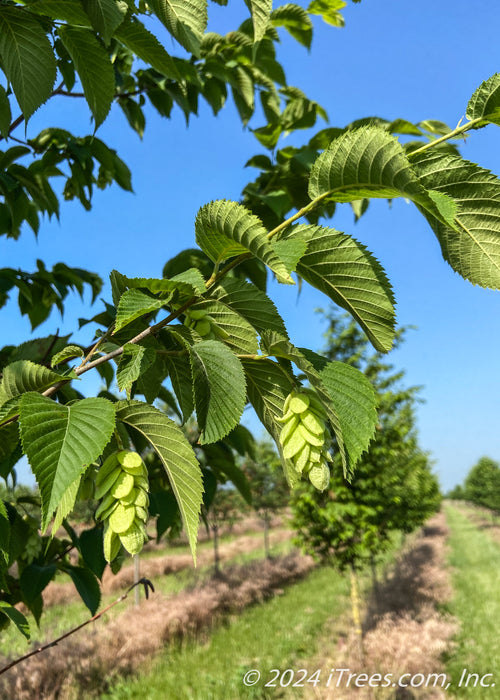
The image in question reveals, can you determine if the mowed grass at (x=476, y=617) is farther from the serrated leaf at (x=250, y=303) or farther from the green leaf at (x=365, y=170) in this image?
the green leaf at (x=365, y=170)

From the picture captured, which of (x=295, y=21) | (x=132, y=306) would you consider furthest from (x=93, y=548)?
(x=295, y=21)

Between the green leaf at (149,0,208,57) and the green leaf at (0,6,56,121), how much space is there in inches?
8.8

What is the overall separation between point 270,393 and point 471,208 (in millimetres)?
382

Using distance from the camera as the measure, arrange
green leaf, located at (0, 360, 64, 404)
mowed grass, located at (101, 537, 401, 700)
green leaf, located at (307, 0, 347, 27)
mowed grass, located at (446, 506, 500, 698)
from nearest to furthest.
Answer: green leaf, located at (0, 360, 64, 404) < green leaf, located at (307, 0, 347, 27) < mowed grass, located at (101, 537, 401, 700) < mowed grass, located at (446, 506, 500, 698)

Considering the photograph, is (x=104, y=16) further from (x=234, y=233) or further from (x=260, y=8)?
(x=234, y=233)

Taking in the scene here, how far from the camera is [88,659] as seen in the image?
23.2ft

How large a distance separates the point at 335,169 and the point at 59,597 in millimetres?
14838

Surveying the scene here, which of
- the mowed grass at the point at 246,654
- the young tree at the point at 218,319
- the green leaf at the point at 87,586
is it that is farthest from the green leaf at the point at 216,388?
the mowed grass at the point at 246,654

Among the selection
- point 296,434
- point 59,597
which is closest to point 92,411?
point 296,434

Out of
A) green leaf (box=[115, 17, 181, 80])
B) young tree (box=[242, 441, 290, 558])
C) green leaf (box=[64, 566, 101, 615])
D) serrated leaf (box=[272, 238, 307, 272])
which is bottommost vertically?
young tree (box=[242, 441, 290, 558])

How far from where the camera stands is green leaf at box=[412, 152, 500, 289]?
59 centimetres

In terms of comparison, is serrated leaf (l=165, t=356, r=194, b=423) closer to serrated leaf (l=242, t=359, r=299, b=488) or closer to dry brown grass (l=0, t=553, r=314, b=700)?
serrated leaf (l=242, t=359, r=299, b=488)

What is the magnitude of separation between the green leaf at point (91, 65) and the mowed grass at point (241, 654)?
23.1 feet

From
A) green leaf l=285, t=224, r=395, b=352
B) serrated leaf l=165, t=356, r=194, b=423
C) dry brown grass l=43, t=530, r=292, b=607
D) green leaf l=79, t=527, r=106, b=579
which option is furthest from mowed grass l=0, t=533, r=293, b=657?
green leaf l=285, t=224, r=395, b=352
